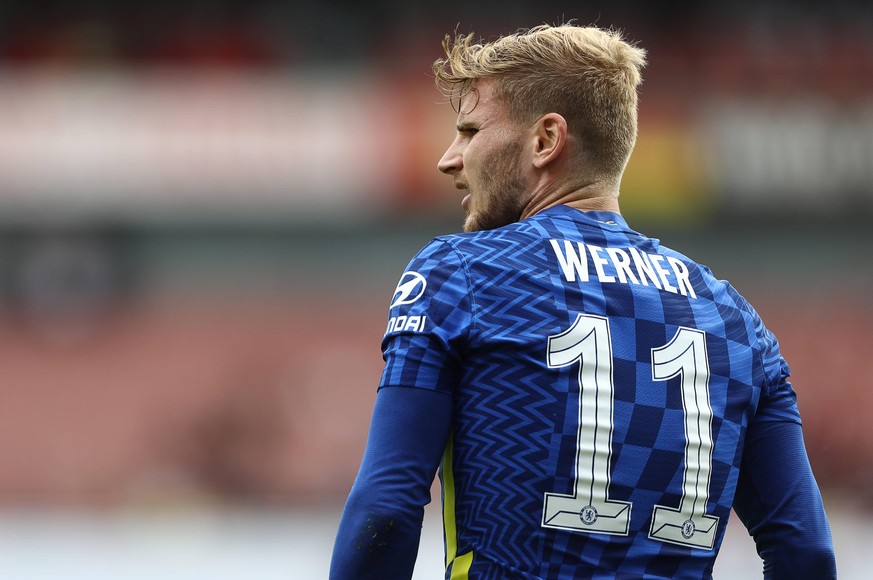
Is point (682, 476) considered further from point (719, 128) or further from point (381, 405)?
point (719, 128)

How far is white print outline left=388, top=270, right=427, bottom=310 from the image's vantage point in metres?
1.73

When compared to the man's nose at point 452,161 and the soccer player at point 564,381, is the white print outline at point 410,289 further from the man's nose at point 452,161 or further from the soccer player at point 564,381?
the man's nose at point 452,161

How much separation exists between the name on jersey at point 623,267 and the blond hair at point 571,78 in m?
0.15

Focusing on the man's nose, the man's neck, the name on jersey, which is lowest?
the name on jersey

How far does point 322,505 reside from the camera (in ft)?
43.5

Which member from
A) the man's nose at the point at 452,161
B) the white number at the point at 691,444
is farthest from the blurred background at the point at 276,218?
the white number at the point at 691,444

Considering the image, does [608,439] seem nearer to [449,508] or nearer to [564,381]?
[564,381]

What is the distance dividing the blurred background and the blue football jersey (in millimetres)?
12012

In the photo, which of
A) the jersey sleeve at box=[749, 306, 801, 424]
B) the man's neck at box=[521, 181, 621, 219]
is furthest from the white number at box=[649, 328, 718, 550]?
the man's neck at box=[521, 181, 621, 219]

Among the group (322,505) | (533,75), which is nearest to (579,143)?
(533,75)

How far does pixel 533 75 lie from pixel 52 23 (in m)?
14.6

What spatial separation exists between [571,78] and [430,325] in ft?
1.48

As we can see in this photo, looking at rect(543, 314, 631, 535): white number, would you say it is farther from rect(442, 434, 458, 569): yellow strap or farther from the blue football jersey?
rect(442, 434, 458, 569): yellow strap

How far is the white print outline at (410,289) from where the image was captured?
68.1 inches
